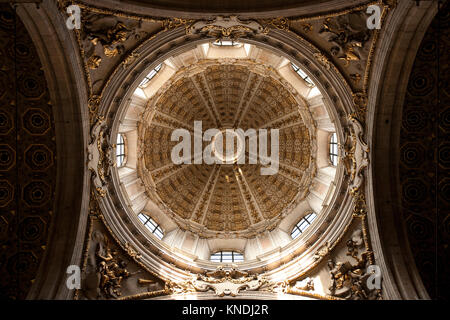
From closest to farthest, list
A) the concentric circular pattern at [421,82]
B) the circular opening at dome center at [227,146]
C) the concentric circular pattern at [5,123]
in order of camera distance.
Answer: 1. the concentric circular pattern at [5,123]
2. the concentric circular pattern at [421,82]
3. the circular opening at dome center at [227,146]

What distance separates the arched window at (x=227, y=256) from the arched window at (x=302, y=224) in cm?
347

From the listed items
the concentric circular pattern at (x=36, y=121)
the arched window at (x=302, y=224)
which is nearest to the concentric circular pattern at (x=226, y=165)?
the arched window at (x=302, y=224)

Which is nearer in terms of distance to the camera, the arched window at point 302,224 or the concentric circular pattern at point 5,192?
the concentric circular pattern at point 5,192

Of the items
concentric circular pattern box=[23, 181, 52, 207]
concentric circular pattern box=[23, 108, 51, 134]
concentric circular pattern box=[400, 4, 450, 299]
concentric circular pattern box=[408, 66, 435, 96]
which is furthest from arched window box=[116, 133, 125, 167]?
concentric circular pattern box=[408, 66, 435, 96]

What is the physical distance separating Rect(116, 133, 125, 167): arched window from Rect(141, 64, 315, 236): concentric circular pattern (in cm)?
156

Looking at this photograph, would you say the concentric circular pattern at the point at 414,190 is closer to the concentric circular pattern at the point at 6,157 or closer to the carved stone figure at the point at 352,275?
the carved stone figure at the point at 352,275

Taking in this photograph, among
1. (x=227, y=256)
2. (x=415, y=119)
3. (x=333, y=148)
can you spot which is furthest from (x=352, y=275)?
(x=227, y=256)

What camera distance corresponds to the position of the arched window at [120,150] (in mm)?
24344

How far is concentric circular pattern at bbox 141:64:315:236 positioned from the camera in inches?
1055

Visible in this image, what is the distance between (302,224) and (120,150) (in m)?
11.6

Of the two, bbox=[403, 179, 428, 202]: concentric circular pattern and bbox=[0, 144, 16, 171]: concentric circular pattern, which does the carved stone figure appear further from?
bbox=[0, 144, 16, 171]: concentric circular pattern

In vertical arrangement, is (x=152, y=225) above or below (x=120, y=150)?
below

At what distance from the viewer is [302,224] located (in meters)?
24.9

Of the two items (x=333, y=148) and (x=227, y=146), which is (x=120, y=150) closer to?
(x=227, y=146)
